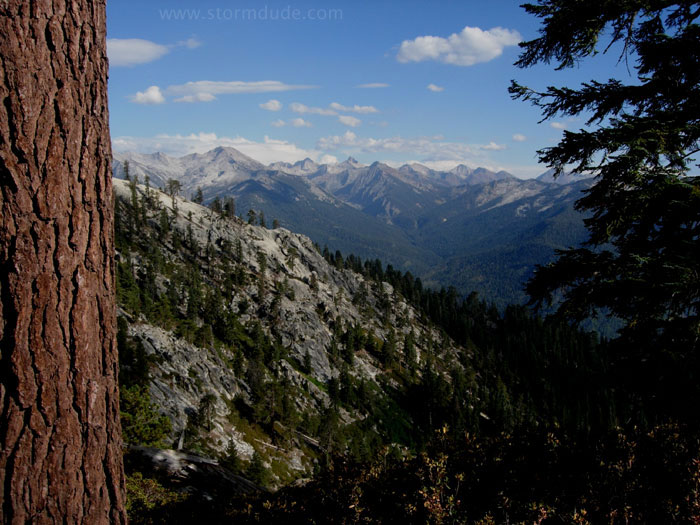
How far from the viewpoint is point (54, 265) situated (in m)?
3.35

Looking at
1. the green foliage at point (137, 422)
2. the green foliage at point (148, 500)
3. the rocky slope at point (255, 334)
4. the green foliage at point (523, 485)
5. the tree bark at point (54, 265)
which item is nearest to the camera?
the tree bark at point (54, 265)

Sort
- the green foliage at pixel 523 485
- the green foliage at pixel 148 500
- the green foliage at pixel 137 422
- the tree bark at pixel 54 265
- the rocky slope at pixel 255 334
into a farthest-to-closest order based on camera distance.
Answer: the rocky slope at pixel 255 334
the green foliage at pixel 137 422
the green foliage at pixel 148 500
the green foliage at pixel 523 485
the tree bark at pixel 54 265

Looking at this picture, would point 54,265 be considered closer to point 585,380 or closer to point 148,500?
point 148,500

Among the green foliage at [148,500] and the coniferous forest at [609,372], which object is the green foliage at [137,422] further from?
the coniferous forest at [609,372]

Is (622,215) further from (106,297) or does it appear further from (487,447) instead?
(106,297)

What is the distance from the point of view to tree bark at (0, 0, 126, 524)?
3150 millimetres

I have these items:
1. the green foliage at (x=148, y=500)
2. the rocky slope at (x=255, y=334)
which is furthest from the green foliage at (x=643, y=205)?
the rocky slope at (x=255, y=334)

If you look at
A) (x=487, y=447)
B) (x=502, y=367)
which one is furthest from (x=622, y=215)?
(x=502, y=367)

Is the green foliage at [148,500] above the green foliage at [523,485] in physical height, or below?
below

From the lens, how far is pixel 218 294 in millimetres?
97688

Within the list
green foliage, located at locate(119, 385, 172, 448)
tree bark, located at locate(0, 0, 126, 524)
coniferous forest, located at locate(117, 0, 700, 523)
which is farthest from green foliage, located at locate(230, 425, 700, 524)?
green foliage, located at locate(119, 385, 172, 448)

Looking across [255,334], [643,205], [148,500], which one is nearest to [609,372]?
[643,205]

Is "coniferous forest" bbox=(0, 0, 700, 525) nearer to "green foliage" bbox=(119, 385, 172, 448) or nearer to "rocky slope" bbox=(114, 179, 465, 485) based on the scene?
"green foliage" bbox=(119, 385, 172, 448)

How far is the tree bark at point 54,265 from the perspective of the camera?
315 centimetres
